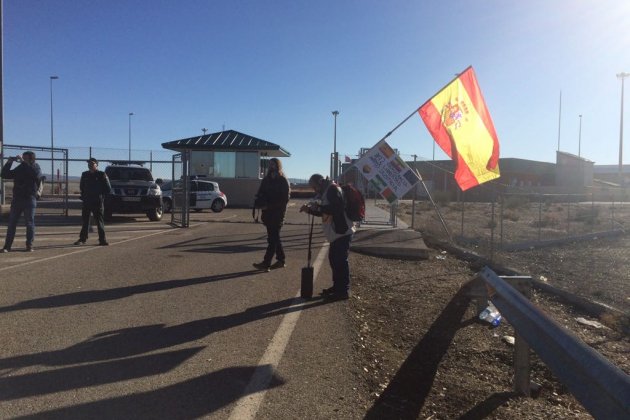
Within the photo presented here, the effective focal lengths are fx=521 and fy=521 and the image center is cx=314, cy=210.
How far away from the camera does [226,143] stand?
103ft

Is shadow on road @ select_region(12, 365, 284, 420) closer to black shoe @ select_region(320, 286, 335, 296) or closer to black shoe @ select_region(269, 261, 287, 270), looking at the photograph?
black shoe @ select_region(320, 286, 335, 296)

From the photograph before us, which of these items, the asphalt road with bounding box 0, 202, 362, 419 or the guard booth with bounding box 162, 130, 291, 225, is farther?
the guard booth with bounding box 162, 130, 291, 225

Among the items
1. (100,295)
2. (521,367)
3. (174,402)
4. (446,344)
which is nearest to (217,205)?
(100,295)

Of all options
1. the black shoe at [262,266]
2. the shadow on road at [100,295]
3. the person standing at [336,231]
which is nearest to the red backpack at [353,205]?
the person standing at [336,231]

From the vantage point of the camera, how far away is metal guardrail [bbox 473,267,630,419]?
228 cm

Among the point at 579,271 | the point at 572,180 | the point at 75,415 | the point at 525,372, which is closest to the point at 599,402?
the point at 525,372

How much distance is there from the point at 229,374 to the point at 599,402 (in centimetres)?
270

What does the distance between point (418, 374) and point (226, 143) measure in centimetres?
2816

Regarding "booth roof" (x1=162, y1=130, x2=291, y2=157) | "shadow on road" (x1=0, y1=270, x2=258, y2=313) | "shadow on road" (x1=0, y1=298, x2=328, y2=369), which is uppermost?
"booth roof" (x1=162, y1=130, x2=291, y2=157)

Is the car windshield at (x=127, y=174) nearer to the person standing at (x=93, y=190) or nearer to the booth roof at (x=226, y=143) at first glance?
the person standing at (x=93, y=190)

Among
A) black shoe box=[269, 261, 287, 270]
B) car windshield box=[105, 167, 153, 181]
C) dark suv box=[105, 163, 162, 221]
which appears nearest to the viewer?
black shoe box=[269, 261, 287, 270]

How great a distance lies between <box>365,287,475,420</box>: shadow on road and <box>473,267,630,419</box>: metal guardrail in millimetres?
953

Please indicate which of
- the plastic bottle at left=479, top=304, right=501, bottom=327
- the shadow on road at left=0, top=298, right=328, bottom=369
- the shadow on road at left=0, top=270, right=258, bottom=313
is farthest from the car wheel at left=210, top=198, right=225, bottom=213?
the plastic bottle at left=479, top=304, right=501, bottom=327

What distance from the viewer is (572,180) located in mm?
60125
